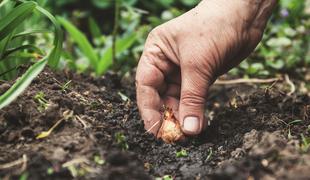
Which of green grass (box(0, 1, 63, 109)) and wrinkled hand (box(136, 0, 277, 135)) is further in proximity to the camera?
wrinkled hand (box(136, 0, 277, 135))

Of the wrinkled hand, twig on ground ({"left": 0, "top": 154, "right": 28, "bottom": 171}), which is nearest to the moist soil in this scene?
twig on ground ({"left": 0, "top": 154, "right": 28, "bottom": 171})

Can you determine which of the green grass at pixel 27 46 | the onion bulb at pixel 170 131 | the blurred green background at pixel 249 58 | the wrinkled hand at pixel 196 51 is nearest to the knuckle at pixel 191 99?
the wrinkled hand at pixel 196 51

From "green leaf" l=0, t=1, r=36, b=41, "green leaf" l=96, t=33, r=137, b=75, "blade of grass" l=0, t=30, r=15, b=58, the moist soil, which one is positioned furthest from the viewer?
"green leaf" l=96, t=33, r=137, b=75

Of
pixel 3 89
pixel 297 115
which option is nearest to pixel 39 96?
pixel 3 89

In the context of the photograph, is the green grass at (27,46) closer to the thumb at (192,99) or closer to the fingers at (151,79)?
the fingers at (151,79)

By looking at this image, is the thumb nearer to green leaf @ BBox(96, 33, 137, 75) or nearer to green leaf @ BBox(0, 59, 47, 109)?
green leaf @ BBox(0, 59, 47, 109)

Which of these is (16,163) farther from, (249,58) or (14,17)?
(249,58)
